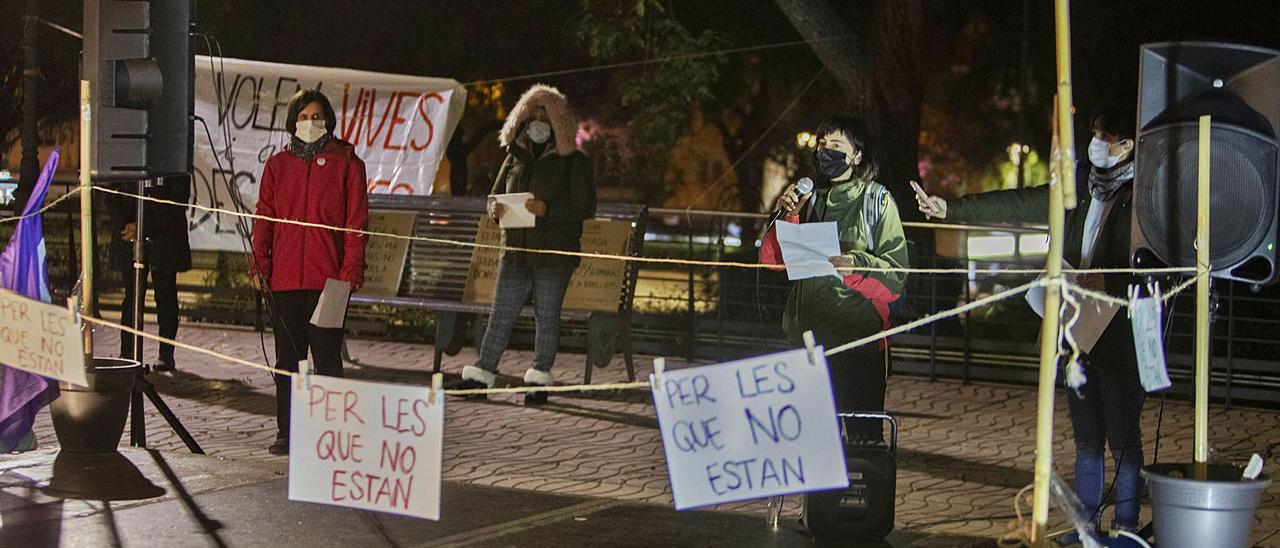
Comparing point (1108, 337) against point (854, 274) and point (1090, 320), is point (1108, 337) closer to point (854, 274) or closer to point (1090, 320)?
point (1090, 320)

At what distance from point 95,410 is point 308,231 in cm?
143

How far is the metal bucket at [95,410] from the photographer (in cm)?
783

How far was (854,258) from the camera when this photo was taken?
6.70m

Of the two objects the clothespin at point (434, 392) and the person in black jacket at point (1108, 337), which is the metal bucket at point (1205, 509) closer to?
the person in black jacket at point (1108, 337)

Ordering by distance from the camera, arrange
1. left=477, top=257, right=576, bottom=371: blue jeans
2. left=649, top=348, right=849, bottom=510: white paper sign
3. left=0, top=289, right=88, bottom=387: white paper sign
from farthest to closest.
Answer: left=477, top=257, right=576, bottom=371: blue jeans, left=0, top=289, right=88, bottom=387: white paper sign, left=649, top=348, right=849, bottom=510: white paper sign

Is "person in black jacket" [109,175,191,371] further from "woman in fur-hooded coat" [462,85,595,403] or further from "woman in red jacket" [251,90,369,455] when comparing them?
"woman in red jacket" [251,90,369,455]

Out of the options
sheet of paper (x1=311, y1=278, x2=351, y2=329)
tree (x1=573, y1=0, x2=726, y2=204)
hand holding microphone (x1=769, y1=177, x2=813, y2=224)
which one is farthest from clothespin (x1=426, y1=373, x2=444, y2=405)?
tree (x1=573, y1=0, x2=726, y2=204)

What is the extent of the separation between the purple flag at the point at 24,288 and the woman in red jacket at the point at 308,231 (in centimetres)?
122

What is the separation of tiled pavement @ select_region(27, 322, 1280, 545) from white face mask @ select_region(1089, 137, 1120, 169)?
5.71 feet

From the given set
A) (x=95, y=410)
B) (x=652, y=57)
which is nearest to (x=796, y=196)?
(x=95, y=410)

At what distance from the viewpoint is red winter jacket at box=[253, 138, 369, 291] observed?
8469mm

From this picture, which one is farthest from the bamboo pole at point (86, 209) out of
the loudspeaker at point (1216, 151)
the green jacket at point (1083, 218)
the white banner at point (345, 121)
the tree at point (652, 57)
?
the tree at point (652, 57)

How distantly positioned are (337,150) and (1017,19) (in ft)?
69.6

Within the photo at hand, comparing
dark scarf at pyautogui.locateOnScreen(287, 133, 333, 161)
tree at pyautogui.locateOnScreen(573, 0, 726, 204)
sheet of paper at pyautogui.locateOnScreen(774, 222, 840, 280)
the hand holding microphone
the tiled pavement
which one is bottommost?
the tiled pavement
